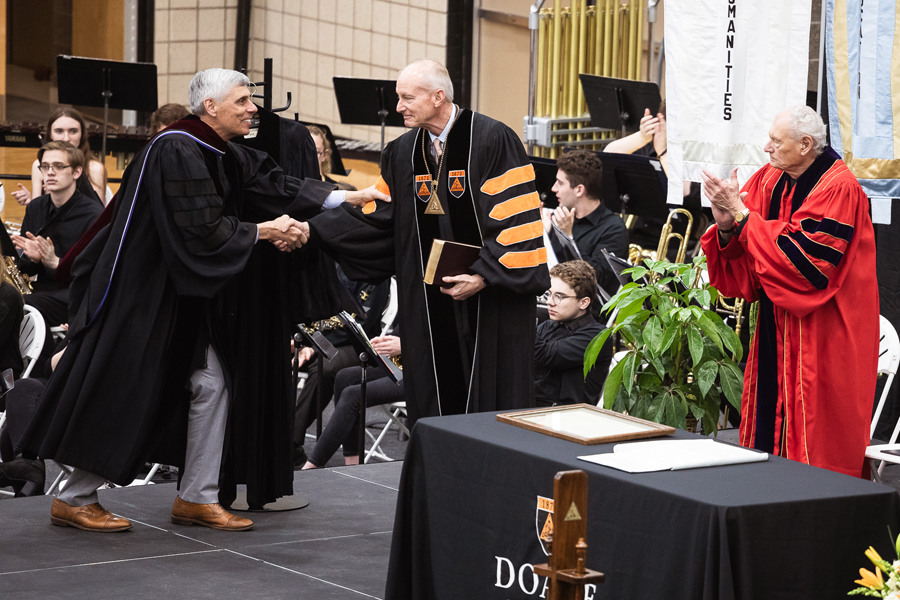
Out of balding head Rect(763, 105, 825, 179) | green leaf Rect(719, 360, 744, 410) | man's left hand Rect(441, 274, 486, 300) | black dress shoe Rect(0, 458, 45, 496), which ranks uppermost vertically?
balding head Rect(763, 105, 825, 179)

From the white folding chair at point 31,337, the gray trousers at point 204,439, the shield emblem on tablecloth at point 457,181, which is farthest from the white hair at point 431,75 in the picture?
the white folding chair at point 31,337

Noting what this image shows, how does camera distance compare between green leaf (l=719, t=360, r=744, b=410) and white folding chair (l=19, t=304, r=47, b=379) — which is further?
white folding chair (l=19, t=304, r=47, b=379)

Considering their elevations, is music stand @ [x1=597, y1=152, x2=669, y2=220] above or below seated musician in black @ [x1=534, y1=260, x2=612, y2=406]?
above

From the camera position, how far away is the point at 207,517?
4363 millimetres

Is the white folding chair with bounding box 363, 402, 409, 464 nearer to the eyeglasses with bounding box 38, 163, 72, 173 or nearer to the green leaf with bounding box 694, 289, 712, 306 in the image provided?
the green leaf with bounding box 694, 289, 712, 306

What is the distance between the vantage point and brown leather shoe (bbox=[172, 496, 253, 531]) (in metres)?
4.37

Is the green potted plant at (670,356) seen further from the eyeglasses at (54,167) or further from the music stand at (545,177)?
the eyeglasses at (54,167)

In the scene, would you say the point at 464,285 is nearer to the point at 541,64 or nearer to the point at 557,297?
the point at 557,297

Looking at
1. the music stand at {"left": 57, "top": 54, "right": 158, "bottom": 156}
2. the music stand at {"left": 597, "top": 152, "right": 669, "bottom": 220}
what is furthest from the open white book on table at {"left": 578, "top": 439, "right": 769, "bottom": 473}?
the music stand at {"left": 57, "top": 54, "right": 158, "bottom": 156}

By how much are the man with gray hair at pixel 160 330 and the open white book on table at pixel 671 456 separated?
183 centimetres

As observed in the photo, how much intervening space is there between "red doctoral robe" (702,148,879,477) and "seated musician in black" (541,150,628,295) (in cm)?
223

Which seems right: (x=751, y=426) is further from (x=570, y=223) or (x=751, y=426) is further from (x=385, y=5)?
(x=385, y=5)

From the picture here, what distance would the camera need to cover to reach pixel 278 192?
4.62 meters

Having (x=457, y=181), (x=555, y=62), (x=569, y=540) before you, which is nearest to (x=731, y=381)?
(x=457, y=181)
